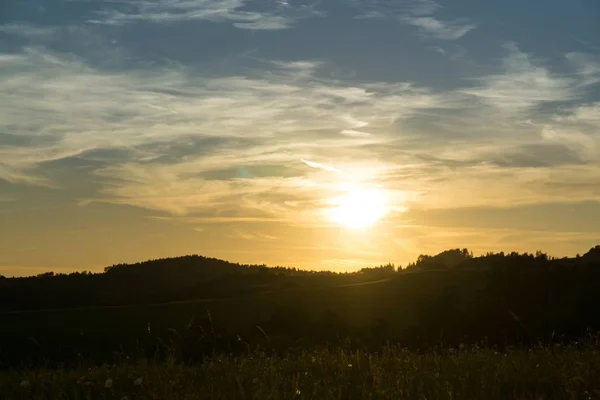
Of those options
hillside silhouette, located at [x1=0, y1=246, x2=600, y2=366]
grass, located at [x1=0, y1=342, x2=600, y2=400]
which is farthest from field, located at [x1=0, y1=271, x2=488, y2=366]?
grass, located at [x1=0, y1=342, x2=600, y2=400]

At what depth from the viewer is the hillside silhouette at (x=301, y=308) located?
65.2 ft

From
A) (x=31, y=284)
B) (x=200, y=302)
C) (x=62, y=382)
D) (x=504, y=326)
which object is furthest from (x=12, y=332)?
(x=62, y=382)

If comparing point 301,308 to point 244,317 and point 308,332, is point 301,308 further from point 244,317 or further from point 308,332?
point 308,332

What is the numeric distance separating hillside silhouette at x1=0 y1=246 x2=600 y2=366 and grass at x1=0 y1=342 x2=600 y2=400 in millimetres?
4854

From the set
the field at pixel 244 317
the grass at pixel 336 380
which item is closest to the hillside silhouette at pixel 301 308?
the field at pixel 244 317

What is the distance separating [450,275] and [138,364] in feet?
77.6

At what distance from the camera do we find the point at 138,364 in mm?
9797

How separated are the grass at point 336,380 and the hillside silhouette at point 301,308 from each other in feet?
15.9

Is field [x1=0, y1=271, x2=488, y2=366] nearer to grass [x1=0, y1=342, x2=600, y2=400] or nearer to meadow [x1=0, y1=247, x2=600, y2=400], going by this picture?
meadow [x1=0, y1=247, x2=600, y2=400]

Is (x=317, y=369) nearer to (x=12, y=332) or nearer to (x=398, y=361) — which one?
(x=398, y=361)

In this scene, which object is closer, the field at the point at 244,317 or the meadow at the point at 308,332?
the meadow at the point at 308,332

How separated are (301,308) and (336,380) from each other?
17.8 meters

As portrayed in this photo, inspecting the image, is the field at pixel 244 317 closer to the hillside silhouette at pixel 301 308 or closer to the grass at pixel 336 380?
the hillside silhouette at pixel 301 308

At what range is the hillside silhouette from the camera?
65.2ft
